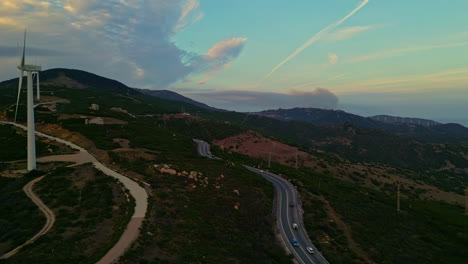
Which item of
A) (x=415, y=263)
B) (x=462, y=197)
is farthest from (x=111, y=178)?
(x=462, y=197)

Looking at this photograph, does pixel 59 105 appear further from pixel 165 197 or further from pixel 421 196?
pixel 421 196

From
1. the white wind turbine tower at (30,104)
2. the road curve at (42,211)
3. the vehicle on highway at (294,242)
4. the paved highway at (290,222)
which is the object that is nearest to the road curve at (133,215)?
the road curve at (42,211)

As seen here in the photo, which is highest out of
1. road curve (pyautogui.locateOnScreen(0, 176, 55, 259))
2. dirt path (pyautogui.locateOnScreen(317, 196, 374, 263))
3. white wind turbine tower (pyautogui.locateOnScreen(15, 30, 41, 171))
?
white wind turbine tower (pyautogui.locateOnScreen(15, 30, 41, 171))

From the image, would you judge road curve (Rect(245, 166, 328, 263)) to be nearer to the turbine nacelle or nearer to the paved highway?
the paved highway

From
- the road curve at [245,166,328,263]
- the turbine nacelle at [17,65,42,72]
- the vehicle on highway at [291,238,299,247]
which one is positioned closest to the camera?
the road curve at [245,166,328,263]

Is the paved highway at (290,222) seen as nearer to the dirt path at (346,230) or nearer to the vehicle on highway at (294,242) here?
the vehicle on highway at (294,242)

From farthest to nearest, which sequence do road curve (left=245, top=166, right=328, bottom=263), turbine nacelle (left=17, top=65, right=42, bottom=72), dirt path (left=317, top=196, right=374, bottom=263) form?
turbine nacelle (left=17, top=65, right=42, bottom=72)
dirt path (left=317, top=196, right=374, bottom=263)
road curve (left=245, top=166, right=328, bottom=263)

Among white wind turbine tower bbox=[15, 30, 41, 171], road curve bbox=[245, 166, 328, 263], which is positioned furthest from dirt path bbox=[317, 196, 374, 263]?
white wind turbine tower bbox=[15, 30, 41, 171]

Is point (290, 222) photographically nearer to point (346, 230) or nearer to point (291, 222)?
point (291, 222)

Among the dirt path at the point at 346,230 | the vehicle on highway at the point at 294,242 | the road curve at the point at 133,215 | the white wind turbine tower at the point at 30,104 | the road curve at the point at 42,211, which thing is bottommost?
the dirt path at the point at 346,230
